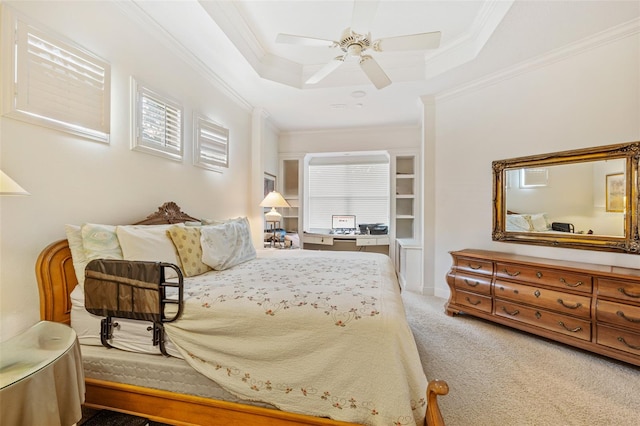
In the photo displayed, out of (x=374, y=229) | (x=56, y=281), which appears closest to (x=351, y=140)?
(x=374, y=229)

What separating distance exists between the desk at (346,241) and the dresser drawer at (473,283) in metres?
1.86

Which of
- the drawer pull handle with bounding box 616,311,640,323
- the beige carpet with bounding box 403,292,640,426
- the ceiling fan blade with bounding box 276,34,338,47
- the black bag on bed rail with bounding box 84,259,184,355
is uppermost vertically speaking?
the ceiling fan blade with bounding box 276,34,338,47

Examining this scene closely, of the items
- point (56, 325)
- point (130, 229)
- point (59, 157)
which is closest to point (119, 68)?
point (59, 157)

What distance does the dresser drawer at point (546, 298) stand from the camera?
2.18m

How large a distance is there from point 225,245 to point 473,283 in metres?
2.55

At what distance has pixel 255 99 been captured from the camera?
372cm

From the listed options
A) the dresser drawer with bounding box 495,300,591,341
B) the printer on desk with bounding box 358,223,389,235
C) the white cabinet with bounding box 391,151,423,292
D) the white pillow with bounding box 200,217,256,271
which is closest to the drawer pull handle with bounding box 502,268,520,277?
the dresser drawer with bounding box 495,300,591,341

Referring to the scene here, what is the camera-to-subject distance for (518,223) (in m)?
2.96

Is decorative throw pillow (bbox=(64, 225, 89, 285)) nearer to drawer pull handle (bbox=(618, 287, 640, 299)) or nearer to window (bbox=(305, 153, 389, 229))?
drawer pull handle (bbox=(618, 287, 640, 299))

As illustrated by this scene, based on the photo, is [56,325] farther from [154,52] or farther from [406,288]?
[406,288]

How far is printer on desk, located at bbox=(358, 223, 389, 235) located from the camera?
491 cm

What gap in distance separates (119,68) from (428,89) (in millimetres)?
3263

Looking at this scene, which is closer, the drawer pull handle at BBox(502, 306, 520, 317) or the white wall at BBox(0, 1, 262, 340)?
the white wall at BBox(0, 1, 262, 340)

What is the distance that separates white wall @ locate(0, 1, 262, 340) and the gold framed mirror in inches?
136
